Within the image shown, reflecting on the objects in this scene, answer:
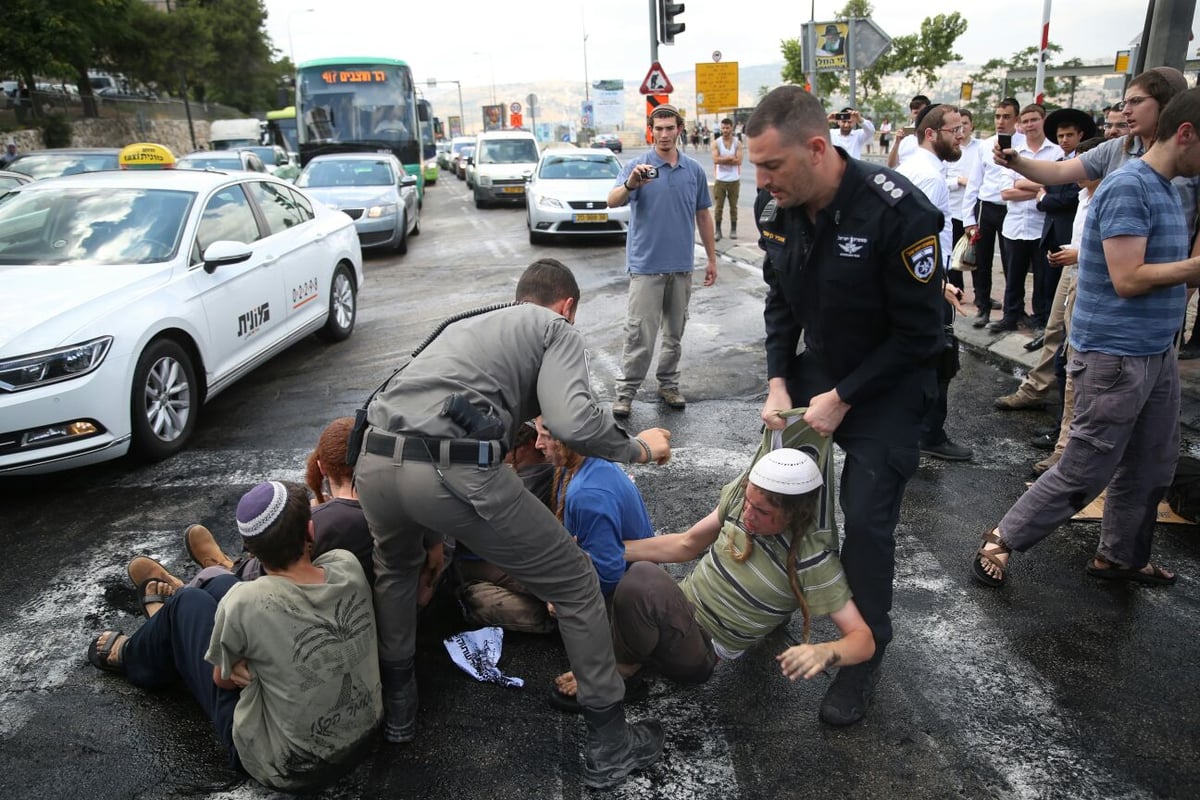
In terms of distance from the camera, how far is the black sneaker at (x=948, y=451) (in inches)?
203

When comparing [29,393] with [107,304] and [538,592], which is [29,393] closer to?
[107,304]

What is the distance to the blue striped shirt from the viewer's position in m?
3.25

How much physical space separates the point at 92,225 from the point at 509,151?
1794cm

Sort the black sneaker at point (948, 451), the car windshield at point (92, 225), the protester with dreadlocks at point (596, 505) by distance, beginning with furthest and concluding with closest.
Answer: the car windshield at point (92, 225) < the black sneaker at point (948, 451) < the protester with dreadlocks at point (596, 505)

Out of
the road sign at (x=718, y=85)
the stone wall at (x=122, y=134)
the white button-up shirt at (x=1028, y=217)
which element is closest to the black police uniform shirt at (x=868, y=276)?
the white button-up shirt at (x=1028, y=217)

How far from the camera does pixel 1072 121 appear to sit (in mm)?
6914

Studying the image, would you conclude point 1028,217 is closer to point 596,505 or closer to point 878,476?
point 878,476

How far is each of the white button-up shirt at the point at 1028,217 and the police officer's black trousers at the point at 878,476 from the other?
495cm

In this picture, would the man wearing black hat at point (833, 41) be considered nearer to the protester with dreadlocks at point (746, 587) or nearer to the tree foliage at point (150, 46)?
the protester with dreadlocks at point (746, 587)

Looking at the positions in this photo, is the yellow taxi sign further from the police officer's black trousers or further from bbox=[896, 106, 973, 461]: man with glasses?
the police officer's black trousers

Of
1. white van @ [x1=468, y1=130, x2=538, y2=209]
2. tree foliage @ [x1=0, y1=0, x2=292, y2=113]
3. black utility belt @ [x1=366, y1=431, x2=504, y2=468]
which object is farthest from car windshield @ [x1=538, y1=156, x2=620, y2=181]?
tree foliage @ [x1=0, y1=0, x2=292, y2=113]

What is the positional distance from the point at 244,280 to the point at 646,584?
178 inches

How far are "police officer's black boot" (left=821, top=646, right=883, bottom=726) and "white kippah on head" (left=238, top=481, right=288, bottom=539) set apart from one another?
1.84 metres

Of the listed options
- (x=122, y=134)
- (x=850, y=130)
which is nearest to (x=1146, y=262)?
(x=850, y=130)
